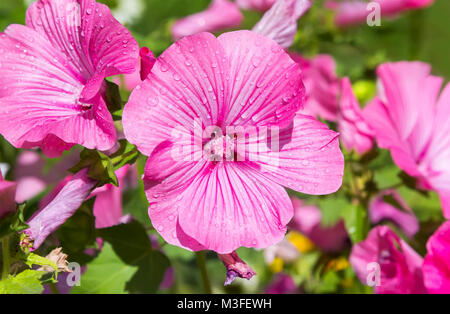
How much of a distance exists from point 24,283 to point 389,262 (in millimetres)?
473

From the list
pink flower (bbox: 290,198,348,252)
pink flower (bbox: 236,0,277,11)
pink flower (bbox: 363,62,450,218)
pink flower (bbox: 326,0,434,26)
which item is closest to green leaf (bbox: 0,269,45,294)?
pink flower (bbox: 363,62,450,218)

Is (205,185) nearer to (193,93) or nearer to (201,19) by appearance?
(193,93)

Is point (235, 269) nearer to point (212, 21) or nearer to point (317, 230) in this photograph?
point (317, 230)

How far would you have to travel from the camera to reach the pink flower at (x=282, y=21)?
2.39 feet

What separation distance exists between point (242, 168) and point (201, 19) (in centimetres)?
71

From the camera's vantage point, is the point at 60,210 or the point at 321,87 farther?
the point at 321,87

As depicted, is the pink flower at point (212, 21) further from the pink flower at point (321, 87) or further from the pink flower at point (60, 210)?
the pink flower at point (60, 210)

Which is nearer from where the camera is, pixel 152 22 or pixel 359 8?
pixel 359 8

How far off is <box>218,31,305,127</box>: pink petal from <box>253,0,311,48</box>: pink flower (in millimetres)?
140

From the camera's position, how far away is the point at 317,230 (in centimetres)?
115

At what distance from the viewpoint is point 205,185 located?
595 mm

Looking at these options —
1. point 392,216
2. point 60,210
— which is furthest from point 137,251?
point 392,216

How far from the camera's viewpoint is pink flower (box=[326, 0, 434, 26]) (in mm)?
1413
